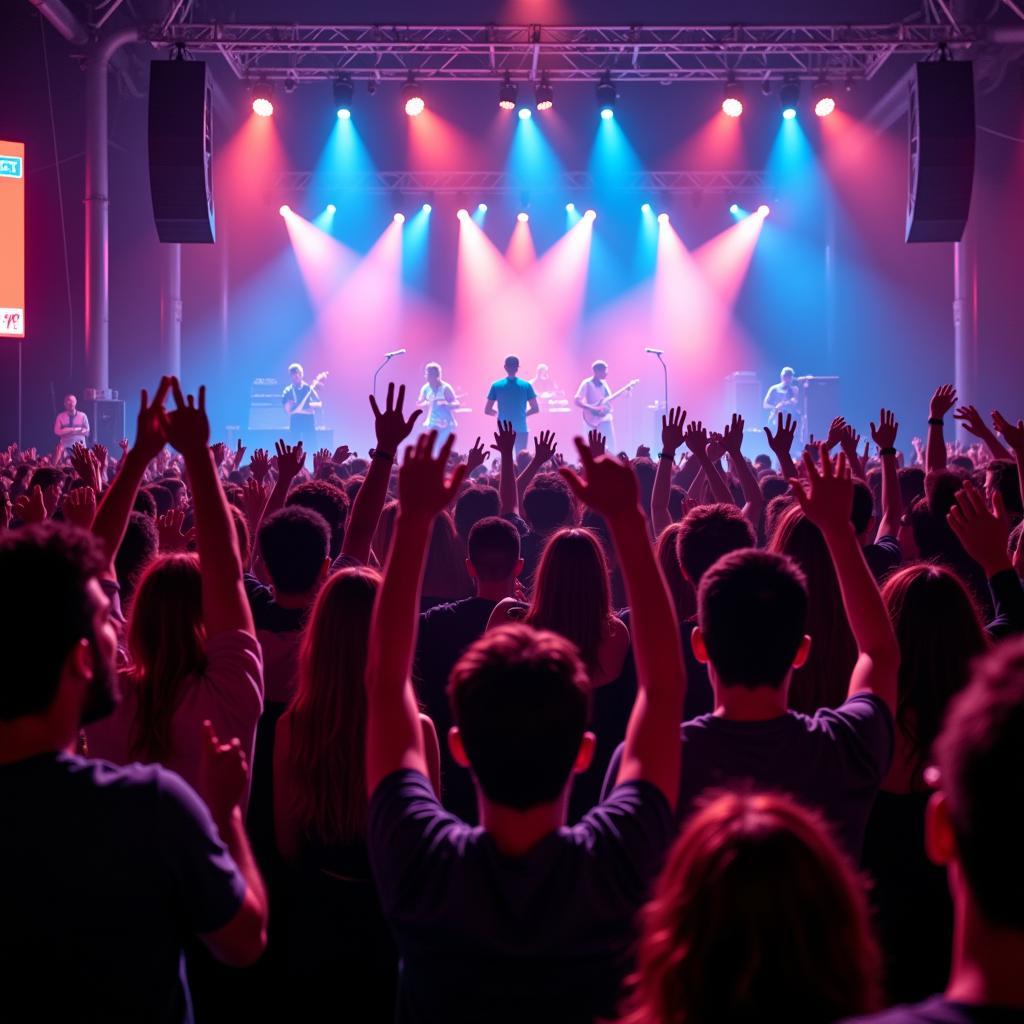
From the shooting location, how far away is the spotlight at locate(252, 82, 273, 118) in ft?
47.8

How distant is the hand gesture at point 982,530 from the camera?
112 inches

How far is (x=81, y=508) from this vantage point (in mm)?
3711

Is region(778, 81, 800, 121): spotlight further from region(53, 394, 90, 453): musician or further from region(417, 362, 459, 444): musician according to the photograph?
region(53, 394, 90, 453): musician

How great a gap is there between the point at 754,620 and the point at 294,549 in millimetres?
1805

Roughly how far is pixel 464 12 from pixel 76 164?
6839mm

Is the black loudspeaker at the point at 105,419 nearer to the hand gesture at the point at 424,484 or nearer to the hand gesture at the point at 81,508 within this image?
the hand gesture at the point at 81,508

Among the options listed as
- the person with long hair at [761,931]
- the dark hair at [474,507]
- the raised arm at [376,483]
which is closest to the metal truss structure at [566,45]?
the dark hair at [474,507]

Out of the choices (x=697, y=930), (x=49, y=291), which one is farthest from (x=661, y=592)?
(x=49, y=291)

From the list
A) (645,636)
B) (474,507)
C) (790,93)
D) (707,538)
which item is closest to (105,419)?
(474,507)

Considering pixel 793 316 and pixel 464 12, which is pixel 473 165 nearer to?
pixel 464 12

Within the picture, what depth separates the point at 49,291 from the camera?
16.1 meters

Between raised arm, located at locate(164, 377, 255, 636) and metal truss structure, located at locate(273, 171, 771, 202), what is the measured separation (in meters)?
19.0

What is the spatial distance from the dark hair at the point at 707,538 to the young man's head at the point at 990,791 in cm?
238

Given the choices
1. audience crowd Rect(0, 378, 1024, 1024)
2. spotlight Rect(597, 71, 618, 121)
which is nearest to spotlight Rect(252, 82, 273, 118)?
spotlight Rect(597, 71, 618, 121)
